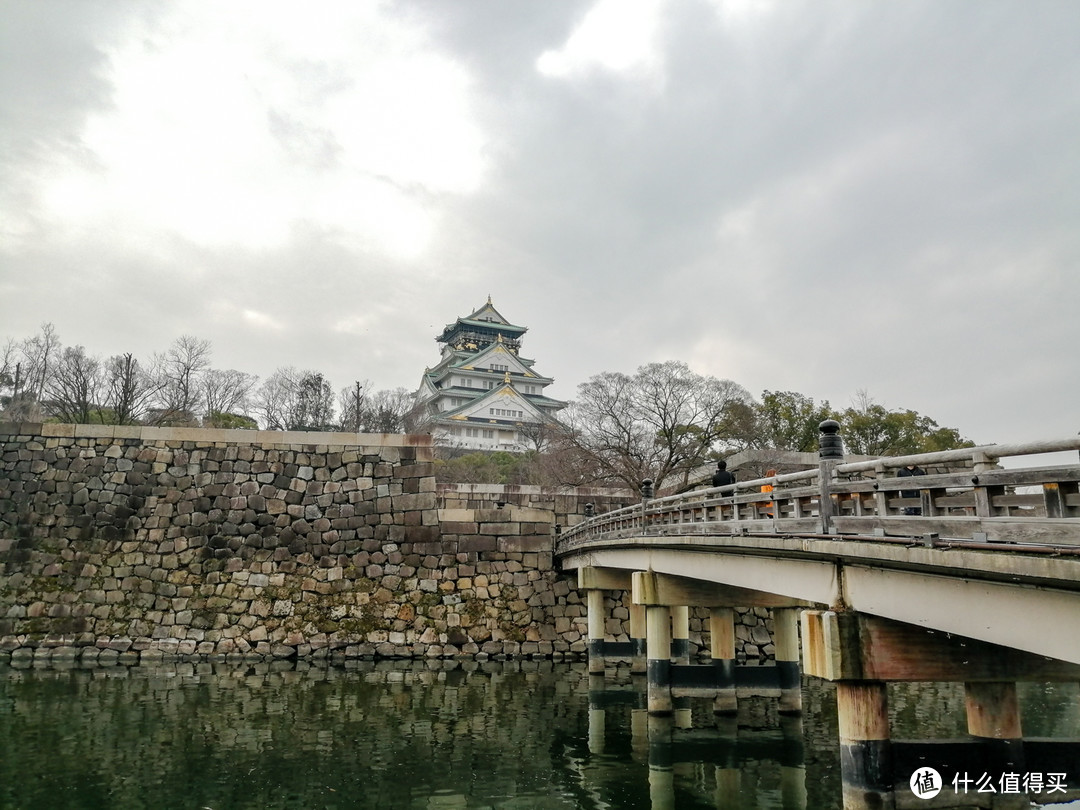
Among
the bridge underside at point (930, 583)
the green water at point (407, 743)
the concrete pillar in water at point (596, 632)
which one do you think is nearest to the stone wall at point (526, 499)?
the concrete pillar in water at point (596, 632)

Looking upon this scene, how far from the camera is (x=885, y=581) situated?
6.07m

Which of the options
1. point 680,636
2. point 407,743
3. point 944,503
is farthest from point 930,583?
point 680,636

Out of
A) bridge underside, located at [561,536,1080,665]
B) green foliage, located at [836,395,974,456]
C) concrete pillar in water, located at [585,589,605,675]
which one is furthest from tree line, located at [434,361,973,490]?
bridge underside, located at [561,536,1080,665]

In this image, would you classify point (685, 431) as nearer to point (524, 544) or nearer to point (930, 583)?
point (524, 544)

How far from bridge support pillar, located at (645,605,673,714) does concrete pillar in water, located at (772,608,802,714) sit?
2.14 m

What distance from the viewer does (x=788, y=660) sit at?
43.6ft

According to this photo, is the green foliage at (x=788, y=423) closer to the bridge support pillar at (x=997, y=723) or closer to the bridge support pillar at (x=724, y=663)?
the bridge support pillar at (x=724, y=663)

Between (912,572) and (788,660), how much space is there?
27.8ft

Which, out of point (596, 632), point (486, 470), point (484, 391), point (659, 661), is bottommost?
point (659, 661)

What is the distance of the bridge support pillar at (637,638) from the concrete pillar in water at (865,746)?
428 inches

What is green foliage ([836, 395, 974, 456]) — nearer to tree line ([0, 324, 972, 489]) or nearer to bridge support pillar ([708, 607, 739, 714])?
tree line ([0, 324, 972, 489])

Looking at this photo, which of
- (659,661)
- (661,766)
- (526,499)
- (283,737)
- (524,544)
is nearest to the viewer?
(661,766)

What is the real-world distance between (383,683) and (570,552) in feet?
18.9

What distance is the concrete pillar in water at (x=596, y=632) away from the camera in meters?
18.0
